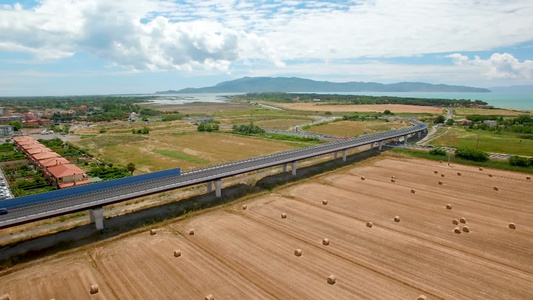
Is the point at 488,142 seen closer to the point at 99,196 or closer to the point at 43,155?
the point at 99,196

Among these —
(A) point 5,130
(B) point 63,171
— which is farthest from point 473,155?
(A) point 5,130

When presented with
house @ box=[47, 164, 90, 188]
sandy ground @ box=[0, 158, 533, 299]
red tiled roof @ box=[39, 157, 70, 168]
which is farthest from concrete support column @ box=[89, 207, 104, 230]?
red tiled roof @ box=[39, 157, 70, 168]

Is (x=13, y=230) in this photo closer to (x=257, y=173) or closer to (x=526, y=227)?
(x=257, y=173)

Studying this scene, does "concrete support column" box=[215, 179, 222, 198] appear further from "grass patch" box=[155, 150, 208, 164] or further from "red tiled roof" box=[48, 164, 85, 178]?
"red tiled roof" box=[48, 164, 85, 178]

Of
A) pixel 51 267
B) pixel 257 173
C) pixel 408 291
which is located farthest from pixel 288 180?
pixel 51 267

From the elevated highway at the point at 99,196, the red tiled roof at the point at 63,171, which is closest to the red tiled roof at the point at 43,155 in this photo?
the red tiled roof at the point at 63,171

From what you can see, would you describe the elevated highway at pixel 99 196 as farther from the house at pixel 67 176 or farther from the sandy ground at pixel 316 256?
the house at pixel 67 176
